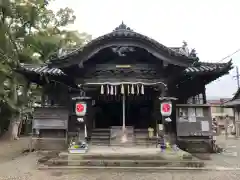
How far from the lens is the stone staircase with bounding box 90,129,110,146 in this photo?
37.4 ft

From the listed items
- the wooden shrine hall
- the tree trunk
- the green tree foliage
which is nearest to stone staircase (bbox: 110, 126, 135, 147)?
the wooden shrine hall

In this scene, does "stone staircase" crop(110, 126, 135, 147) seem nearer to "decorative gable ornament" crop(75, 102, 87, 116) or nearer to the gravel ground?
"decorative gable ornament" crop(75, 102, 87, 116)

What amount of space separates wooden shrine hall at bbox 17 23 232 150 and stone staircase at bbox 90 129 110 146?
4.5 inches

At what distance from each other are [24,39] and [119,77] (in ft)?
40.2

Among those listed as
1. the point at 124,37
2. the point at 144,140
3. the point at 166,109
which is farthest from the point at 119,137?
the point at 124,37

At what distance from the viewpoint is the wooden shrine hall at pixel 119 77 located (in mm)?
9766

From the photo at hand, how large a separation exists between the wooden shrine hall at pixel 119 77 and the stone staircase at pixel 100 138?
11 centimetres

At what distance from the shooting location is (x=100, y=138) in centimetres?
1169

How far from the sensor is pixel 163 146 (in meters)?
9.21

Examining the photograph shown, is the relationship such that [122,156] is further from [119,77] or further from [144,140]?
[119,77]

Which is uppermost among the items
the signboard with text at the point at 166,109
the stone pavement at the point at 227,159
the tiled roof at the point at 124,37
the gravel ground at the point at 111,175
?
the tiled roof at the point at 124,37

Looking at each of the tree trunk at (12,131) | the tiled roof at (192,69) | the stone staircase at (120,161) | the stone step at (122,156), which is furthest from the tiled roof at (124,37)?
the tree trunk at (12,131)

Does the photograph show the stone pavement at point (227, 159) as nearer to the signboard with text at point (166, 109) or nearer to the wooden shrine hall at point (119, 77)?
the wooden shrine hall at point (119, 77)

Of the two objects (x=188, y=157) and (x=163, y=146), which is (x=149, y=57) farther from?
(x=188, y=157)
